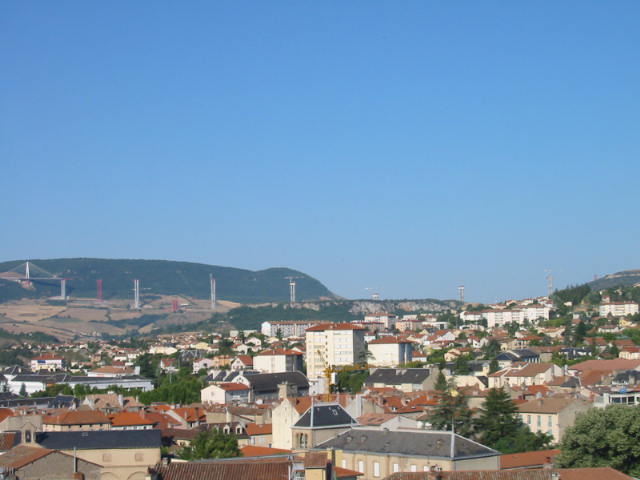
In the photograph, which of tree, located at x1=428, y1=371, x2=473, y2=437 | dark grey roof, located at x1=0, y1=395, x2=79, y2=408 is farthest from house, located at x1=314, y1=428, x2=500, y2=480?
dark grey roof, located at x1=0, y1=395, x2=79, y2=408

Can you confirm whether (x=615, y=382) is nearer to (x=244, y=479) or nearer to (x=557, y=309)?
(x=244, y=479)

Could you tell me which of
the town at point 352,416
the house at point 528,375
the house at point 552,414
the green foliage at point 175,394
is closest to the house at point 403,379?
the town at point 352,416

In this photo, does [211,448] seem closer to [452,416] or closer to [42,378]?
[452,416]

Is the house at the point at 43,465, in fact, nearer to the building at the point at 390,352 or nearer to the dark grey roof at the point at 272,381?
the dark grey roof at the point at 272,381

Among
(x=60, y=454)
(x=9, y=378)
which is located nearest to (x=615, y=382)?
(x=60, y=454)

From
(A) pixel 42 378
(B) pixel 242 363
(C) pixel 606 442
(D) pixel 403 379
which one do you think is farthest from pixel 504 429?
(A) pixel 42 378
